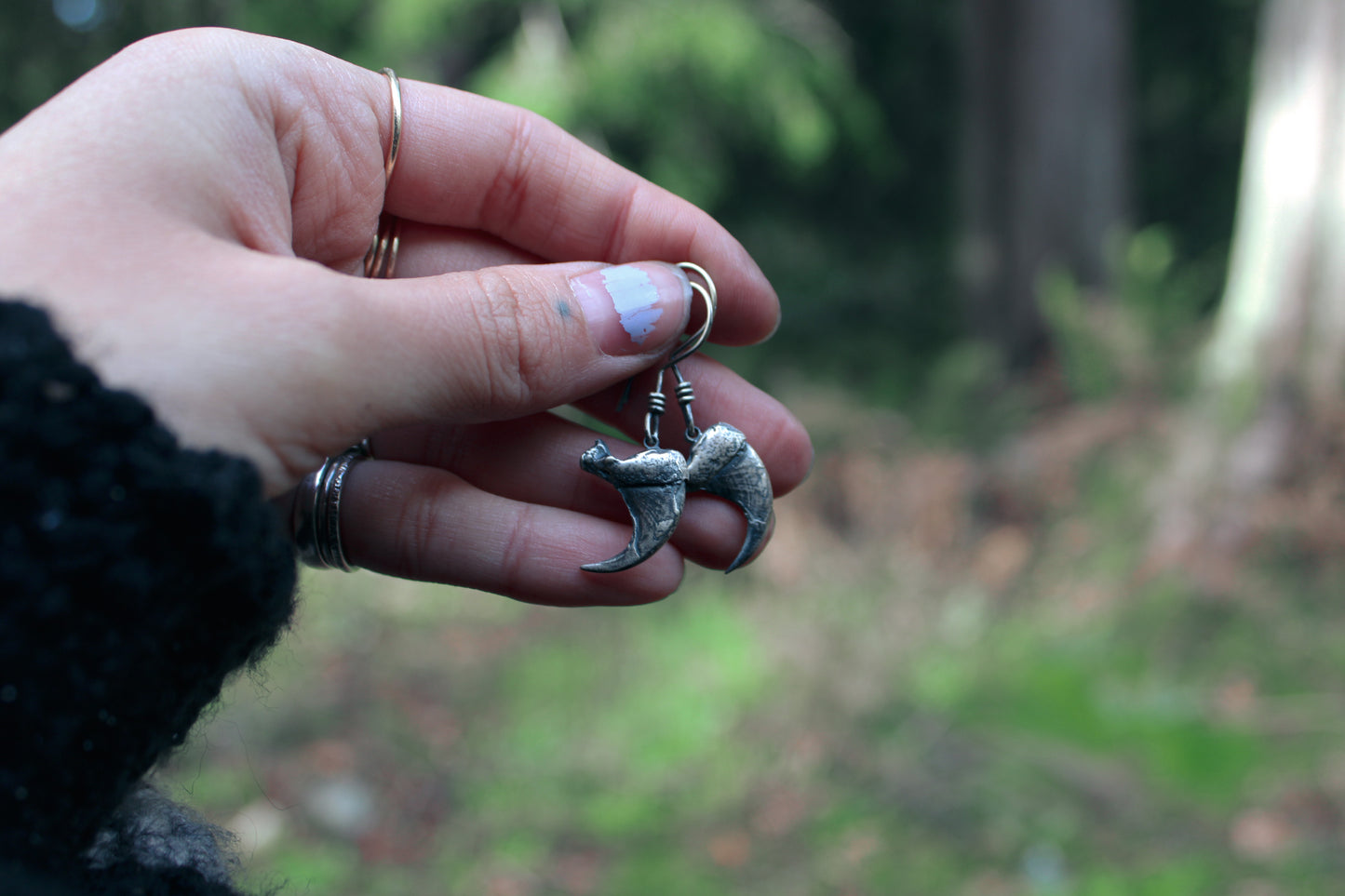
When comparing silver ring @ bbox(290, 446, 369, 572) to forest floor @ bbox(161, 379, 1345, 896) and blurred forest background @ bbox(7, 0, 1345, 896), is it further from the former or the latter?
forest floor @ bbox(161, 379, 1345, 896)

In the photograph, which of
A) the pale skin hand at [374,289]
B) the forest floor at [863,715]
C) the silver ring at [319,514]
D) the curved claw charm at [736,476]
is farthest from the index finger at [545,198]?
the forest floor at [863,715]

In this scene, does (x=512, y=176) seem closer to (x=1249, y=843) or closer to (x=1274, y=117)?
(x=1249, y=843)

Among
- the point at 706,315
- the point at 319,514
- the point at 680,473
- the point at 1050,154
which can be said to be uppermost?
the point at 1050,154

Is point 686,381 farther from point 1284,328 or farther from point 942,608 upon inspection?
point 1284,328

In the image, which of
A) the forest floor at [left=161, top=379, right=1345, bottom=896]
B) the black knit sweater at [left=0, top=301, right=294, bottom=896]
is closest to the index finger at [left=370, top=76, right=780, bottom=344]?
the black knit sweater at [left=0, top=301, right=294, bottom=896]

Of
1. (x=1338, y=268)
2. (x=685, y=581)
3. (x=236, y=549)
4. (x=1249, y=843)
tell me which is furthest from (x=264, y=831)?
(x=1338, y=268)

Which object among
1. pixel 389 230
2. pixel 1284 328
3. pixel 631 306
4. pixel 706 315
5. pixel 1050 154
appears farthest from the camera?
pixel 1050 154

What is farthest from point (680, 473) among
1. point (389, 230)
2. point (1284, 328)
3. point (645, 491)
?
point (1284, 328)
